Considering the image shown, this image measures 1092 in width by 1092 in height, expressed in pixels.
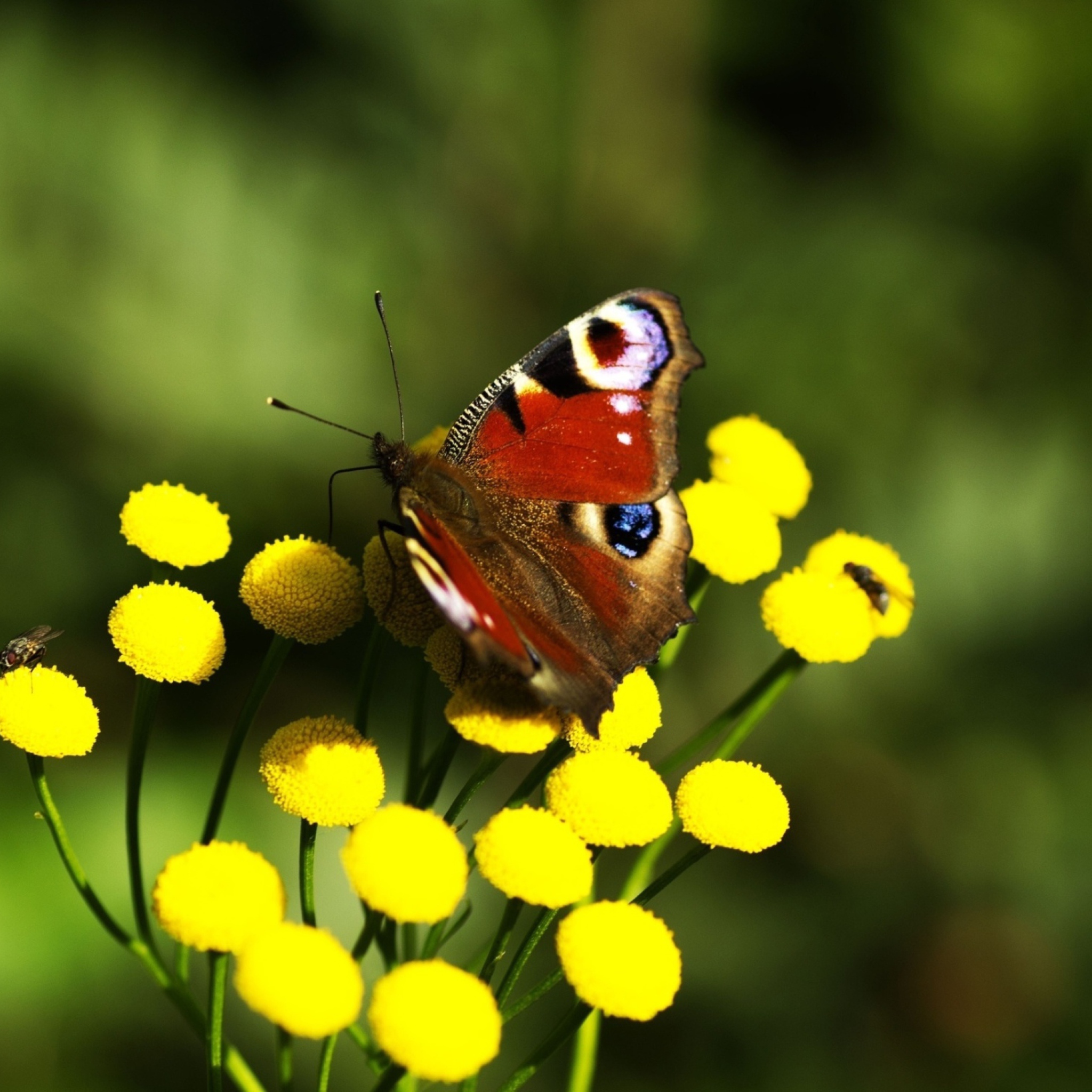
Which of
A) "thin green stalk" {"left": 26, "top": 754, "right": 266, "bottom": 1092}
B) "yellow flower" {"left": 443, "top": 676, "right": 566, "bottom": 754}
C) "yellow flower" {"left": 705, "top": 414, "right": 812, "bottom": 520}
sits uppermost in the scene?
"yellow flower" {"left": 705, "top": 414, "right": 812, "bottom": 520}

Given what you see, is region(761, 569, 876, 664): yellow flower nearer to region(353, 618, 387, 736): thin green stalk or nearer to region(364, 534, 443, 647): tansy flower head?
region(364, 534, 443, 647): tansy flower head

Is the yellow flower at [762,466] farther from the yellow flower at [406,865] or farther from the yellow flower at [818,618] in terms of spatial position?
the yellow flower at [406,865]

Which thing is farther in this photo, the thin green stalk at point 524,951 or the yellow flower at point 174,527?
the yellow flower at point 174,527

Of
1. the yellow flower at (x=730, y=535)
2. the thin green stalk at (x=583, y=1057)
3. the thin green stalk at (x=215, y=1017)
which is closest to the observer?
the thin green stalk at (x=215, y=1017)

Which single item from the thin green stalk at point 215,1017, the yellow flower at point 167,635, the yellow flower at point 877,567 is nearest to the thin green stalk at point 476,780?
the thin green stalk at point 215,1017

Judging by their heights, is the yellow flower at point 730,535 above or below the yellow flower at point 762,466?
below

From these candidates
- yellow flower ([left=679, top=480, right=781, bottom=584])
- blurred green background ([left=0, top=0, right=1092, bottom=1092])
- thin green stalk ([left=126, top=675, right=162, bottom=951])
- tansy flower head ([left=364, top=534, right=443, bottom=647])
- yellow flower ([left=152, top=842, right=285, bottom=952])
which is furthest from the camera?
blurred green background ([left=0, top=0, right=1092, bottom=1092])

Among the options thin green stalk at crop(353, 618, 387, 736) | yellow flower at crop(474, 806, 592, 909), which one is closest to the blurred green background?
thin green stalk at crop(353, 618, 387, 736)

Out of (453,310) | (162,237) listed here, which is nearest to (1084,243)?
(453,310)
